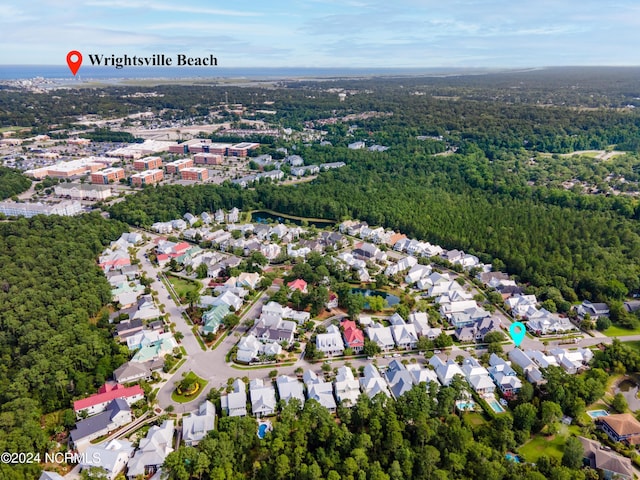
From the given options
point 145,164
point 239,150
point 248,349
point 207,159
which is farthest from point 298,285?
point 239,150

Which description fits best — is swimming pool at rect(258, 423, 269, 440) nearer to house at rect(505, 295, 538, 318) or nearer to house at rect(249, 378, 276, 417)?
house at rect(249, 378, 276, 417)

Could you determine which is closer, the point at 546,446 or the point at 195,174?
the point at 546,446

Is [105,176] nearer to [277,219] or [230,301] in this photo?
[277,219]

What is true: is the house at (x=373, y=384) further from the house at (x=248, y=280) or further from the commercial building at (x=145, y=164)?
the commercial building at (x=145, y=164)

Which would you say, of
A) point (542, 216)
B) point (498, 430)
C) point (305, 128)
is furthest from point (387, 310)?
point (305, 128)

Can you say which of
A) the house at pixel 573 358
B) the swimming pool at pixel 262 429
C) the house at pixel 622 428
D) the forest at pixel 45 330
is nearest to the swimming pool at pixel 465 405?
A: the house at pixel 622 428

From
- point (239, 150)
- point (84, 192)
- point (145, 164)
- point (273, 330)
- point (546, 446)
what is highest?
point (239, 150)

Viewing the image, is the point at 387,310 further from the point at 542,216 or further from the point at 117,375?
the point at 542,216

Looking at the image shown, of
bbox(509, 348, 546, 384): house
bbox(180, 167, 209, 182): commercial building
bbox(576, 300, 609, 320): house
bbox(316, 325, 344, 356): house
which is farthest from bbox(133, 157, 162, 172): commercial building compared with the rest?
bbox(576, 300, 609, 320): house
